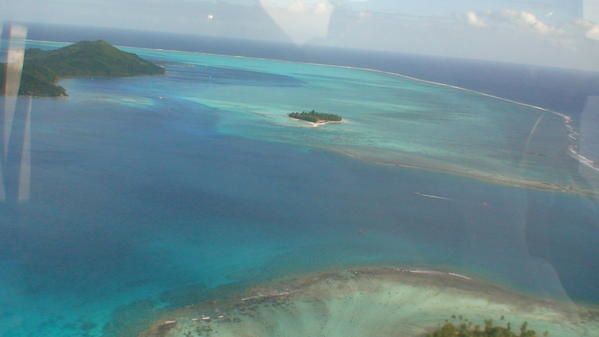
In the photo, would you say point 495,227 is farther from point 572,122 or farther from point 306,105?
point 572,122

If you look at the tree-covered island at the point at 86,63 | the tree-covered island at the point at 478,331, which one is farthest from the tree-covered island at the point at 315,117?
the tree-covered island at the point at 478,331

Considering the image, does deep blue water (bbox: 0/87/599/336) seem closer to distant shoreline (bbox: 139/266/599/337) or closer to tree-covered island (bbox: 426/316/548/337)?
distant shoreline (bbox: 139/266/599/337)

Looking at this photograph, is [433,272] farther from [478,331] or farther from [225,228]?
[225,228]

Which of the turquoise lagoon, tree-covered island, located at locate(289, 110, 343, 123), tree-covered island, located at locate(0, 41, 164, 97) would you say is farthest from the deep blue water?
tree-covered island, located at locate(0, 41, 164, 97)

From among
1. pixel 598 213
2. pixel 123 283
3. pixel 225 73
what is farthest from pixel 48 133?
→ pixel 225 73

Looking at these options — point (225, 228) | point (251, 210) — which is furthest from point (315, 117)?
point (225, 228)
